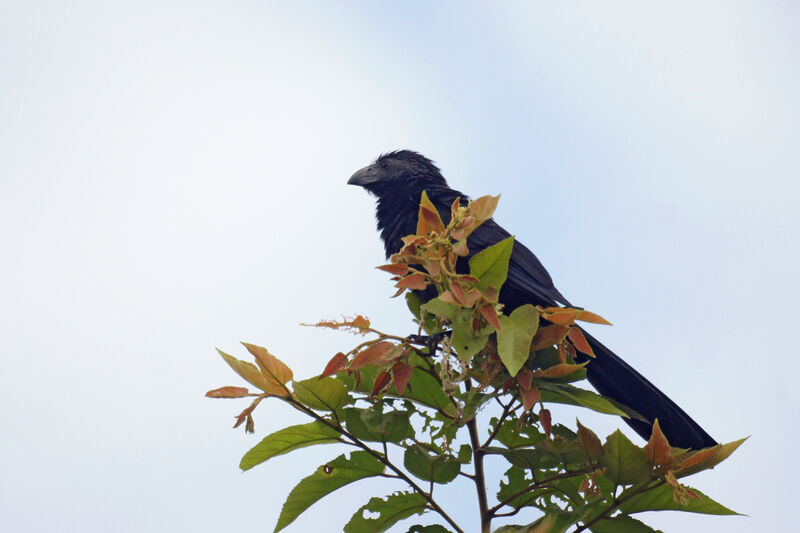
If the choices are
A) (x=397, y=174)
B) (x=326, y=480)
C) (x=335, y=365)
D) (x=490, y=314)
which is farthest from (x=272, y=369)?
(x=397, y=174)

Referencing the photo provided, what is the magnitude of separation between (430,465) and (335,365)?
387 mm

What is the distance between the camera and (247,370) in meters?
2.02

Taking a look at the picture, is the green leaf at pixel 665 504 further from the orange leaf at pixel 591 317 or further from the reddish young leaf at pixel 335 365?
the reddish young leaf at pixel 335 365

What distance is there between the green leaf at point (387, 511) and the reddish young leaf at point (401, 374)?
1.29 feet

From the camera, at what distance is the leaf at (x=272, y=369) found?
2.01 meters

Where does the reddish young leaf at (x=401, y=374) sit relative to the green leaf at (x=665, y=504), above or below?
above

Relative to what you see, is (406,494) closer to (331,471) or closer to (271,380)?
(331,471)

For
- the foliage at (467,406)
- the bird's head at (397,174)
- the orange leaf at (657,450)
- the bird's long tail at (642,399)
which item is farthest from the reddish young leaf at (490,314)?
the bird's head at (397,174)

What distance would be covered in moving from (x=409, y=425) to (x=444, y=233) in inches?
21.8

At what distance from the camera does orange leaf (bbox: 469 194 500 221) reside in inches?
79.6

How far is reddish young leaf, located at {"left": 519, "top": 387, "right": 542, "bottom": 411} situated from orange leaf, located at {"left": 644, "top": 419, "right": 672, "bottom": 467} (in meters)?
0.31

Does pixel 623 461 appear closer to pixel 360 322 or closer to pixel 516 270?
pixel 360 322

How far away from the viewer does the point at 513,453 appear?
7.02 ft

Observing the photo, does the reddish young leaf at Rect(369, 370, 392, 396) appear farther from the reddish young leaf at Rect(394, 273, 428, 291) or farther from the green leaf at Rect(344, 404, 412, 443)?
the reddish young leaf at Rect(394, 273, 428, 291)
